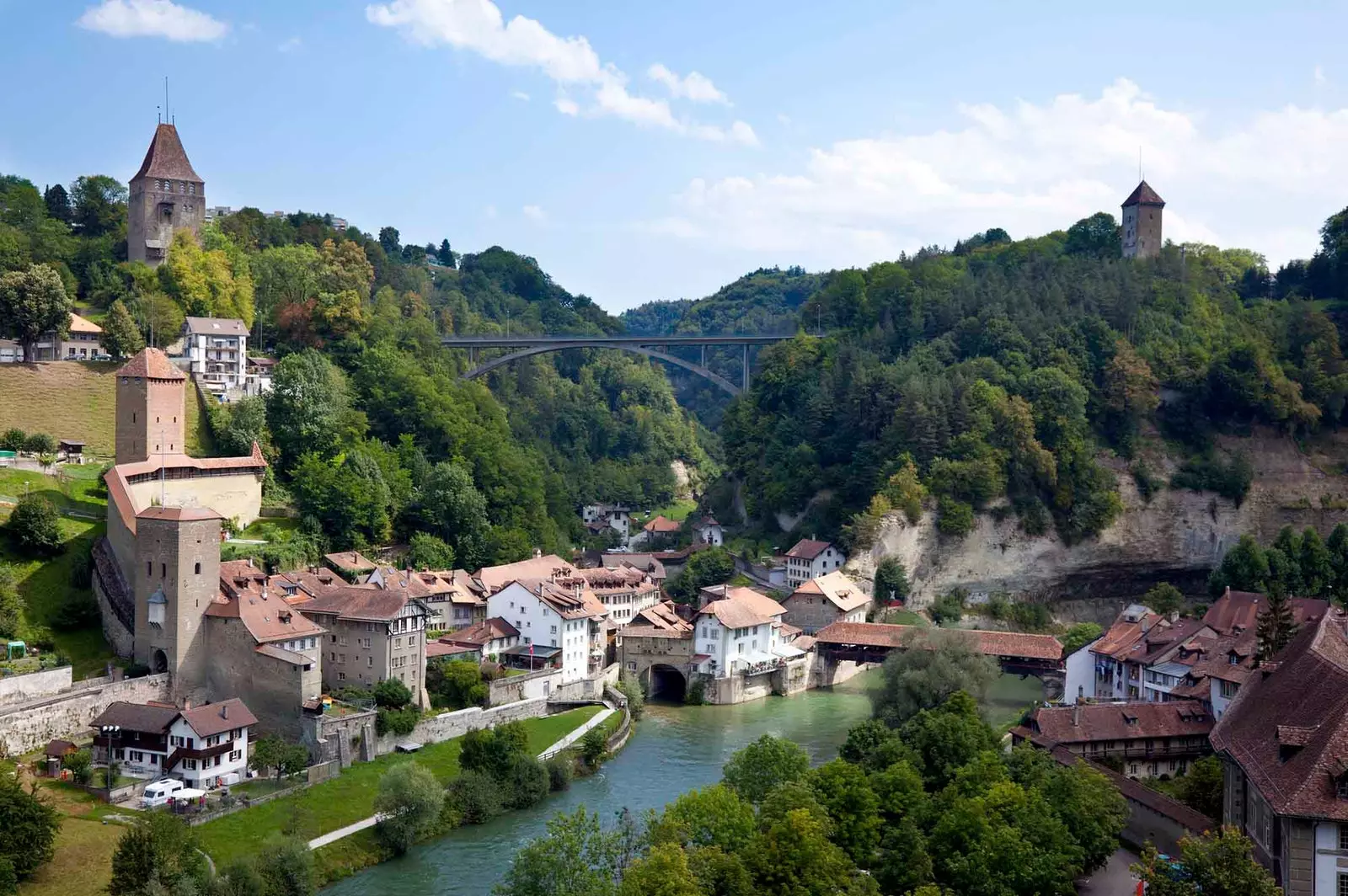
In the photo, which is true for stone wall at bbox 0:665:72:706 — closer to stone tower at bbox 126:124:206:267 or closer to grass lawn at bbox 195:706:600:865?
grass lawn at bbox 195:706:600:865

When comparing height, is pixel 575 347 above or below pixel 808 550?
above

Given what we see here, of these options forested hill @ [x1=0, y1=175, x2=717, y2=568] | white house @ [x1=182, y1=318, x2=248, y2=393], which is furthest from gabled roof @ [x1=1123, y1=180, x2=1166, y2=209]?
white house @ [x1=182, y1=318, x2=248, y2=393]

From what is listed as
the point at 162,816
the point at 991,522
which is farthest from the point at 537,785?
the point at 991,522

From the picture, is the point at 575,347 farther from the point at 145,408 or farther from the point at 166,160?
the point at 145,408

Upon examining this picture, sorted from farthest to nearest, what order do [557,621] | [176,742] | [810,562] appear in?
[810,562], [557,621], [176,742]

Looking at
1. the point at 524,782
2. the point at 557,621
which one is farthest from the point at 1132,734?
the point at 557,621

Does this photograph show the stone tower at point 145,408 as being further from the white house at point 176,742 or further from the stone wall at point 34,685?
the white house at point 176,742
